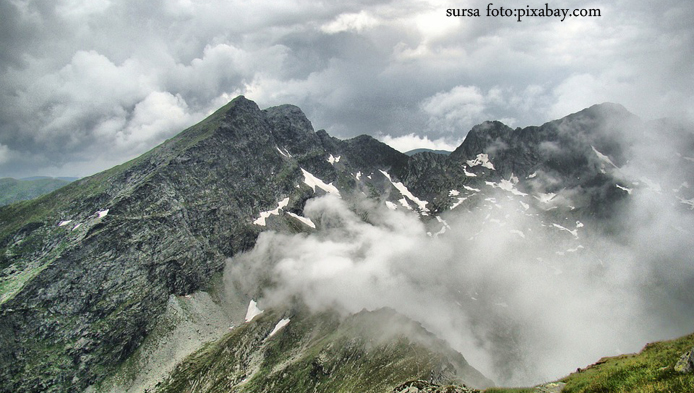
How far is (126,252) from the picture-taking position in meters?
185

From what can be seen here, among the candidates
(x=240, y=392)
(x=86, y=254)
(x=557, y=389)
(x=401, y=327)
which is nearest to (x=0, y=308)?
(x=86, y=254)

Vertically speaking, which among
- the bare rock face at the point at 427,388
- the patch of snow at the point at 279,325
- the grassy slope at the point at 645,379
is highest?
the grassy slope at the point at 645,379

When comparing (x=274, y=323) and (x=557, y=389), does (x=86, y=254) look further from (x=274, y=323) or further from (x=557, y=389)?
(x=557, y=389)

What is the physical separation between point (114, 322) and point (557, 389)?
199 meters

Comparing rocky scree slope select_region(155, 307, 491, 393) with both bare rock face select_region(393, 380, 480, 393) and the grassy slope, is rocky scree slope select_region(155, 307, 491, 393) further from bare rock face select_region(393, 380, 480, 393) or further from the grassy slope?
the grassy slope

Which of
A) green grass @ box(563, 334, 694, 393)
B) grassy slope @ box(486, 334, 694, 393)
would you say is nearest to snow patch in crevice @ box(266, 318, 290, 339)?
grassy slope @ box(486, 334, 694, 393)

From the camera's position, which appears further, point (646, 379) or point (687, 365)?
point (646, 379)

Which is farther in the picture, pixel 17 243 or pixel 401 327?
pixel 17 243

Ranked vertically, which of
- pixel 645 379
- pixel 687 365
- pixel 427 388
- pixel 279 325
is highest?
pixel 687 365

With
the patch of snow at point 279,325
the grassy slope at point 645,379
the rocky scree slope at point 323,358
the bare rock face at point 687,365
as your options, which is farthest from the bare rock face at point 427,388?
the patch of snow at point 279,325

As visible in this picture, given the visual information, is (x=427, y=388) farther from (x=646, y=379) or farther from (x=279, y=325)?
(x=279, y=325)

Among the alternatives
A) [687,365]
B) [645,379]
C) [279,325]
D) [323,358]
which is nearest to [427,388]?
[645,379]

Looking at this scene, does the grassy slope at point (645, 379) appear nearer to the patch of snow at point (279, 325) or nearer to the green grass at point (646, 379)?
the green grass at point (646, 379)

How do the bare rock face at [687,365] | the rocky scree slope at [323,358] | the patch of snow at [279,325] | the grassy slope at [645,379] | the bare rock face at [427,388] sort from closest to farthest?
the grassy slope at [645,379] < the bare rock face at [687,365] < the bare rock face at [427,388] < the rocky scree slope at [323,358] < the patch of snow at [279,325]
